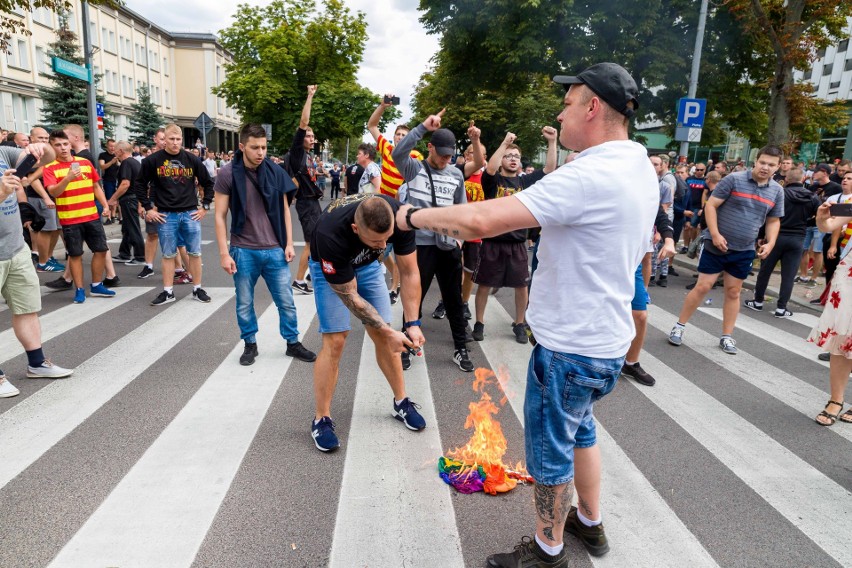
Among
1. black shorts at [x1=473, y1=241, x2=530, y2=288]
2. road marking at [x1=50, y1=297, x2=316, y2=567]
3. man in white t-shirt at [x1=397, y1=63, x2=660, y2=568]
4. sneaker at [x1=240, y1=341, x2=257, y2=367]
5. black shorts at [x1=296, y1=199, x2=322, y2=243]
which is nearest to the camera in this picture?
man in white t-shirt at [x1=397, y1=63, x2=660, y2=568]

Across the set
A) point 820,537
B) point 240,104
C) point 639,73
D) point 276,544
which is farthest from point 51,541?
point 240,104

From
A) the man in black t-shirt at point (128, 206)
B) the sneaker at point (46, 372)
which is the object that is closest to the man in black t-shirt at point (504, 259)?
the sneaker at point (46, 372)

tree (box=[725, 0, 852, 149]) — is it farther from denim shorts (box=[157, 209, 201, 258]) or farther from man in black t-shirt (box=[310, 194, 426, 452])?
man in black t-shirt (box=[310, 194, 426, 452])

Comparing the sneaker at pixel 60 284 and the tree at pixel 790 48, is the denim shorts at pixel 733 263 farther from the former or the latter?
the tree at pixel 790 48

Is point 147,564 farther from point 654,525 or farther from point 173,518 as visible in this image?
point 654,525

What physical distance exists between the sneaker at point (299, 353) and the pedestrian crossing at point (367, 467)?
10cm

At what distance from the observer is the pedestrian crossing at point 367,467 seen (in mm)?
2717

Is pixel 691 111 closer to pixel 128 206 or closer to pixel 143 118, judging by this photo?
pixel 128 206

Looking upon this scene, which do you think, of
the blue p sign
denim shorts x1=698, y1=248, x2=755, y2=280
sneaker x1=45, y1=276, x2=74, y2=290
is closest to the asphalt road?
denim shorts x1=698, y1=248, x2=755, y2=280

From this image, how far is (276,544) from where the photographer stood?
2.68 meters

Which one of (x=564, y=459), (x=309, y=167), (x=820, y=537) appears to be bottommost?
(x=820, y=537)

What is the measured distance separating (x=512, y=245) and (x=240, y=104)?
107 ft

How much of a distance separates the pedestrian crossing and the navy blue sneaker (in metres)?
0.07

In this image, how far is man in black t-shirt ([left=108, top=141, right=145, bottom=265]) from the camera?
9.32 metres
